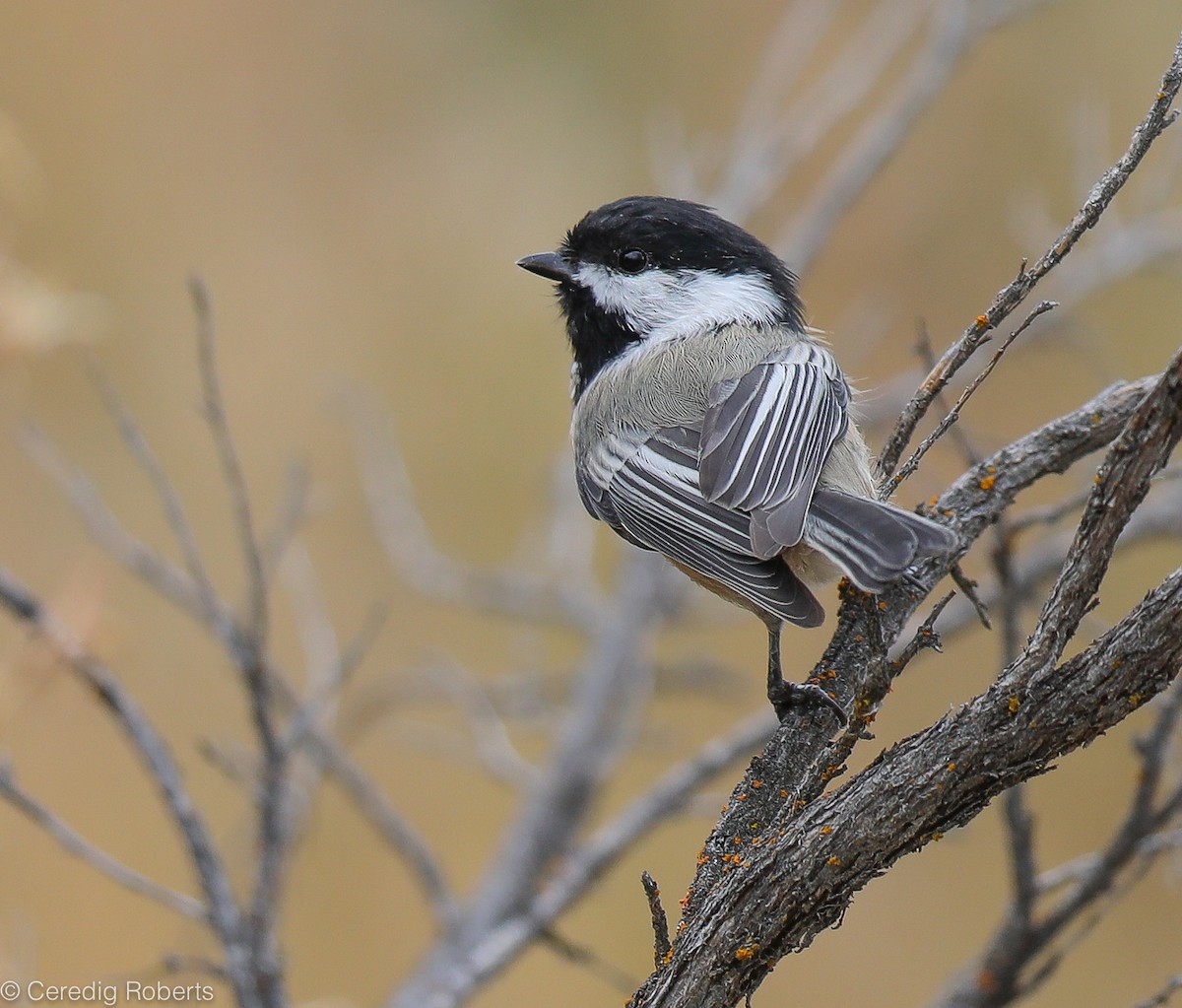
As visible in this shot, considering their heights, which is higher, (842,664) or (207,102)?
(207,102)

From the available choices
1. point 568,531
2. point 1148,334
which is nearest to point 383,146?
point 568,531

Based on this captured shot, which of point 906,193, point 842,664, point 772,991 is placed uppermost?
point 906,193

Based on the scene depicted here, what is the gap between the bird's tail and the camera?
1.49m

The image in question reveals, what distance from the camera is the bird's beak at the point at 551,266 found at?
8.19 ft

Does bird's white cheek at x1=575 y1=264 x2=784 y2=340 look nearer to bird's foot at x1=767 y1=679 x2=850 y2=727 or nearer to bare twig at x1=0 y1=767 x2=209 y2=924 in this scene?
bird's foot at x1=767 y1=679 x2=850 y2=727

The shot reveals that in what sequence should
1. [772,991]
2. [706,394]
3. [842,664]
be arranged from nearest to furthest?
[842,664]
[706,394]
[772,991]

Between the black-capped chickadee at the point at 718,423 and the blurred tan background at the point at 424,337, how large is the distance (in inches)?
42.6

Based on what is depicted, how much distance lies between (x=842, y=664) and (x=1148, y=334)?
3.28 meters

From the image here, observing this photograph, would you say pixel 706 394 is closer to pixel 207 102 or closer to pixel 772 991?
pixel 772 991

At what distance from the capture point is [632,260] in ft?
7.97

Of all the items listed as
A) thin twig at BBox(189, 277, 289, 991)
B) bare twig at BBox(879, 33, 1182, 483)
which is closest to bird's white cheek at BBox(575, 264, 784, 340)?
bare twig at BBox(879, 33, 1182, 483)

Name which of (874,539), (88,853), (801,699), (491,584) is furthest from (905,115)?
(88,853)

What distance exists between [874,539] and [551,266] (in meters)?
1.19

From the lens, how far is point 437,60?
527cm
